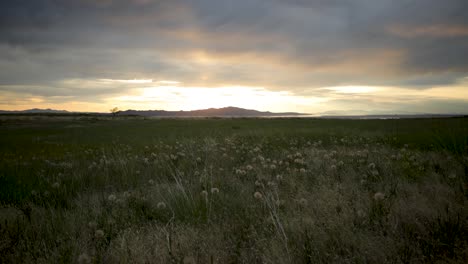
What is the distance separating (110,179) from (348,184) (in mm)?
5497

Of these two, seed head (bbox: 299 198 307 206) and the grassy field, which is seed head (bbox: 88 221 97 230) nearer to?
the grassy field

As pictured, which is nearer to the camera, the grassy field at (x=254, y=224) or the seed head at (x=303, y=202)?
the grassy field at (x=254, y=224)

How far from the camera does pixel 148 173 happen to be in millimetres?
6555

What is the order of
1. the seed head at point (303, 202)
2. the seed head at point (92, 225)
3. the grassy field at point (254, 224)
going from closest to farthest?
the grassy field at point (254, 224) < the seed head at point (92, 225) < the seed head at point (303, 202)

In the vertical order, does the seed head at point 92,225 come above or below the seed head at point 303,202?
below

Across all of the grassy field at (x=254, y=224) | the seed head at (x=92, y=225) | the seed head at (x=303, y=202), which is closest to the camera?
the grassy field at (x=254, y=224)

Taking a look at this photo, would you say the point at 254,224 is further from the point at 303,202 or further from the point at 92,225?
the point at 92,225

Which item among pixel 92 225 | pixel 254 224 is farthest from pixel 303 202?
pixel 92 225

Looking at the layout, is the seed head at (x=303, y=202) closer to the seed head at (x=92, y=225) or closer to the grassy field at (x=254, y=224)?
the grassy field at (x=254, y=224)

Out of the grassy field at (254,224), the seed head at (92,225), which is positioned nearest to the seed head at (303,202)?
the grassy field at (254,224)

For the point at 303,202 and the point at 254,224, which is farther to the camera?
the point at 303,202

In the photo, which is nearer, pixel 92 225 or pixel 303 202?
pixel 92 225

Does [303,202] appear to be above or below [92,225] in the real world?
above

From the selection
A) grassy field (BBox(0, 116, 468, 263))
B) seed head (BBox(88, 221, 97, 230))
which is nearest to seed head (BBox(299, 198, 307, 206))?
grassy field (BBox(0, 116, 468, 263))
